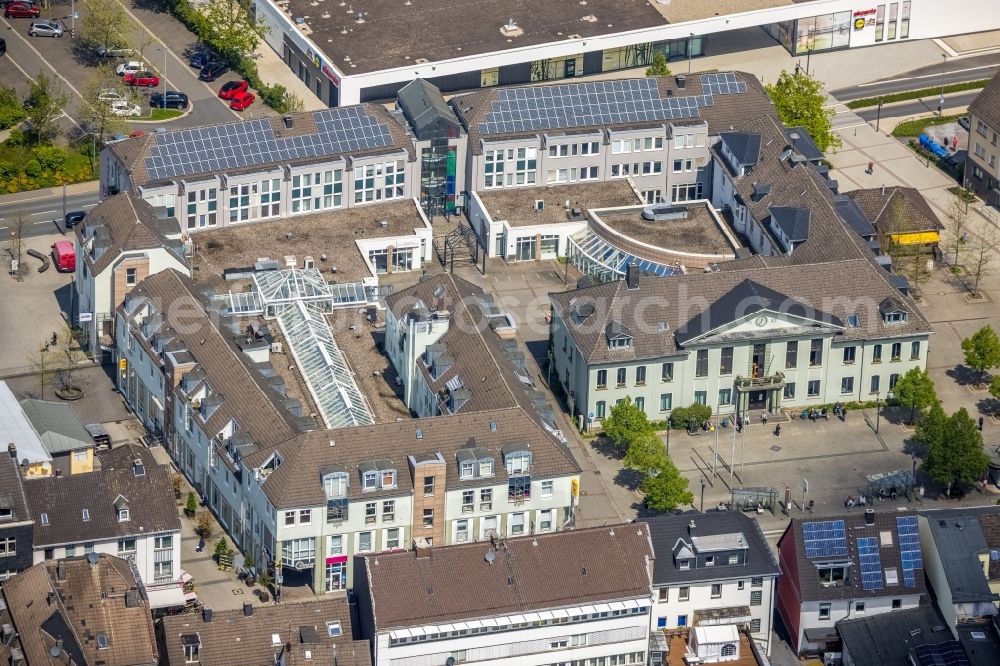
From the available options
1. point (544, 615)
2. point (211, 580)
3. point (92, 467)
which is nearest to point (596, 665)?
point (544, 615)

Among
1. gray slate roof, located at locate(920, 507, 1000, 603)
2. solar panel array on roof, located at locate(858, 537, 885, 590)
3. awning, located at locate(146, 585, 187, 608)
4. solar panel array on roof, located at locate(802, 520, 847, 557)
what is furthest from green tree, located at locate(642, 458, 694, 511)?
awning, located at locate(146, 585, 187, 608)

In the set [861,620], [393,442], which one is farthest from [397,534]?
[861,620]

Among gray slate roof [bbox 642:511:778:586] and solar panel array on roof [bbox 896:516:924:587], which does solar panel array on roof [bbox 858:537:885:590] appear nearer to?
solar panel array on roof [bbox 896:516:924:587]

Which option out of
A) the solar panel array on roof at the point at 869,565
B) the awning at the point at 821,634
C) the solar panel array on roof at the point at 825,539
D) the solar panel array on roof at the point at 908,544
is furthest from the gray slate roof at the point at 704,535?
the solar panel array on roof at the point at 908,544

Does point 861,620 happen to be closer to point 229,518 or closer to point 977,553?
point 977,553

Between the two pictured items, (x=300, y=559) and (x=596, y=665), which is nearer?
(x=596, y=665)

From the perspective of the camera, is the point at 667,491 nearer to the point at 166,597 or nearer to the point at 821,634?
the point at 821,634
